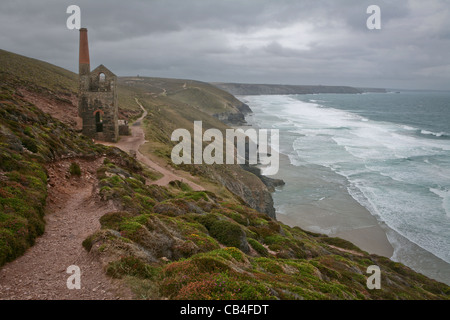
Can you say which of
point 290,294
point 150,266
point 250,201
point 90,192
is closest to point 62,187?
point 90,192

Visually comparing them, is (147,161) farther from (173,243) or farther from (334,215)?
(334,215)

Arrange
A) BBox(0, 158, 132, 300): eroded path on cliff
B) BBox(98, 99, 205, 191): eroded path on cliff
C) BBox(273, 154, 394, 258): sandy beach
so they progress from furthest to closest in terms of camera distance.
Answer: BBox(273, 154, 394, 258): sandy beach
BBox(98, 99, 205, 191): eroded path on cliff
BBox(0, 158, 132, 300): eroded path on cliff

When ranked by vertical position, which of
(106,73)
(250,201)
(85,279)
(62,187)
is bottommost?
(250,201)

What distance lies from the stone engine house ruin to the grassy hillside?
8.62m

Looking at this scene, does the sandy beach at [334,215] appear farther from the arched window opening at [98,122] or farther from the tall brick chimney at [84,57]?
the tall brick chimney at [84,57]

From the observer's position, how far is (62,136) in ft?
74.0

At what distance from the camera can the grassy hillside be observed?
824cm

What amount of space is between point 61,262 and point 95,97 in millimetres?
27599

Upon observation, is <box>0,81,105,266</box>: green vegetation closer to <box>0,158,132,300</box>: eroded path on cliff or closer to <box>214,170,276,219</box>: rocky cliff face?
<box>0,158,132,300</box>: eroded path on cliff

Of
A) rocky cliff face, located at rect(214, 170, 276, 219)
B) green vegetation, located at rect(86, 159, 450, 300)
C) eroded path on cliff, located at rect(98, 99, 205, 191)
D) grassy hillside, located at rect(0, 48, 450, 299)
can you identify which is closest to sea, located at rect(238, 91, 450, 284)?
rocky cliff face, located at rect(214, 170, 276, 219)

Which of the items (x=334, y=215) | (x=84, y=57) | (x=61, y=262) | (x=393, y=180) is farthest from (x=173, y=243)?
(x=393, y=180)

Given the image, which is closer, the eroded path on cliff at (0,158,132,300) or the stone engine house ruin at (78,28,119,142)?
the eroded path on cliff at (0,158,132,300)
